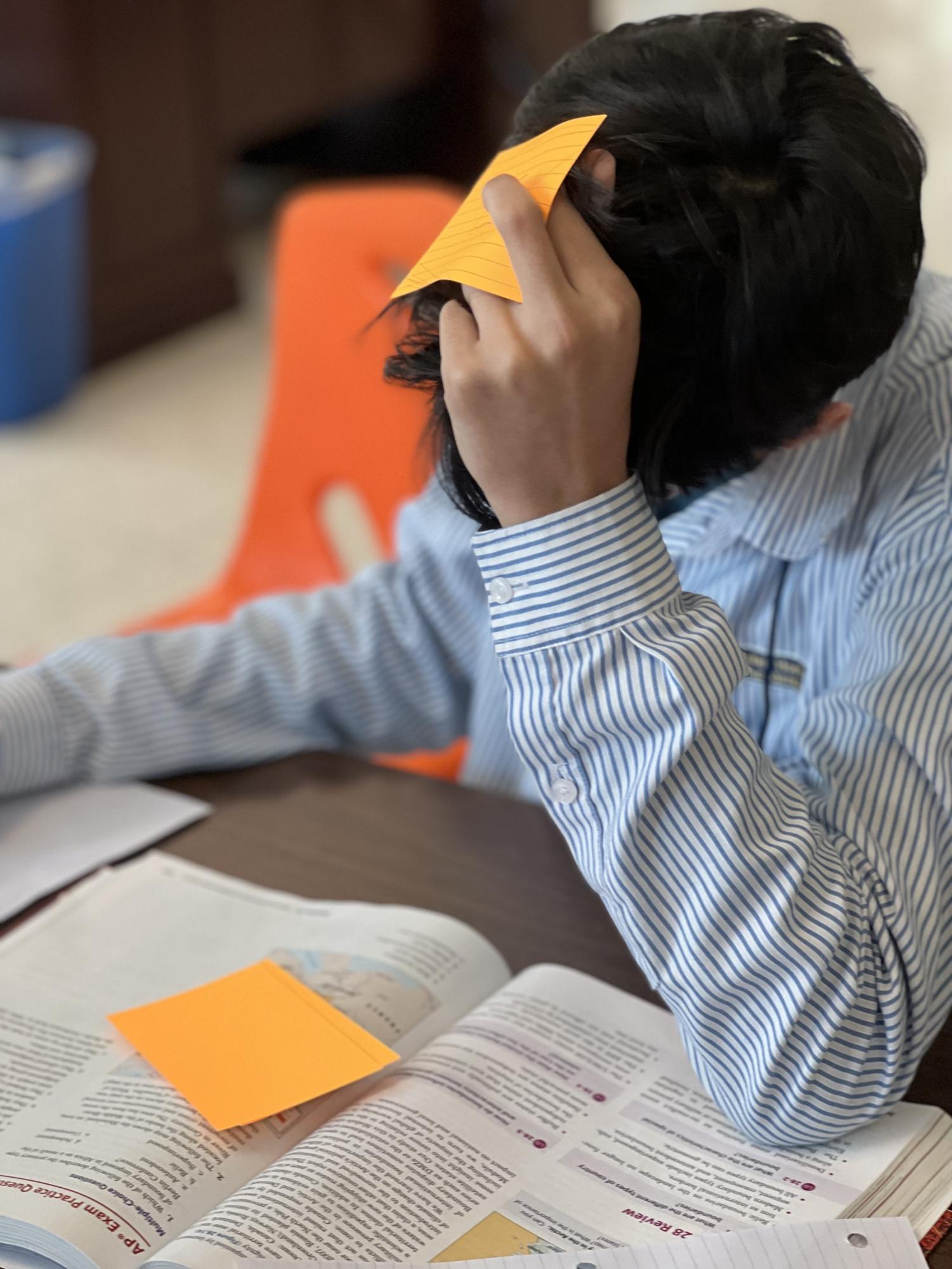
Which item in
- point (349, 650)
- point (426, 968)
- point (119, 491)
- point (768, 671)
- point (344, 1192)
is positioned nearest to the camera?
point (344, 1192)

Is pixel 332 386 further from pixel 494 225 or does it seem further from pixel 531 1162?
pixel 531 1162

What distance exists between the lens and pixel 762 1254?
0.64 m

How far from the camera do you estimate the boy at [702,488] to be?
2.32 ft

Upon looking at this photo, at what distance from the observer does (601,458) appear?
72 cm

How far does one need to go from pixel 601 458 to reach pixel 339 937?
0.33m

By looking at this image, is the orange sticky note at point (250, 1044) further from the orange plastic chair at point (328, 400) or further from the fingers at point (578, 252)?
the orange plastic chair at point (328, 400)

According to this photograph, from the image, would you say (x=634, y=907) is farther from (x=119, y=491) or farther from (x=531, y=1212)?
(x=119, y=491)

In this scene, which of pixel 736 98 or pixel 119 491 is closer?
pixel 736 98

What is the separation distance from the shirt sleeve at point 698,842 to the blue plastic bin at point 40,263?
8.66 feet

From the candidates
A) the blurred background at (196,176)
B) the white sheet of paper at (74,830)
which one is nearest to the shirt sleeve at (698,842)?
the white sheet of paper at (74,830)

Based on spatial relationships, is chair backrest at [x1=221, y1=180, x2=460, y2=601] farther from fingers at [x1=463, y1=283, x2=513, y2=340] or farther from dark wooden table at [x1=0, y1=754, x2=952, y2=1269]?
fingers at [x1=463, y1=283, x2=513, y2=340]

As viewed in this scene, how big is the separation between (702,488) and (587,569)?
15cm

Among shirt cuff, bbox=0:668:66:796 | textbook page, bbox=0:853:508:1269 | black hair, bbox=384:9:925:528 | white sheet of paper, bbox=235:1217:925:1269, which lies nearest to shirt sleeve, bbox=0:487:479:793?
shirt cuff, bbox=0:668:66:796

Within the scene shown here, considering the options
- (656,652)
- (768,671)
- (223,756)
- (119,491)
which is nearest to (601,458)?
(656,652)
